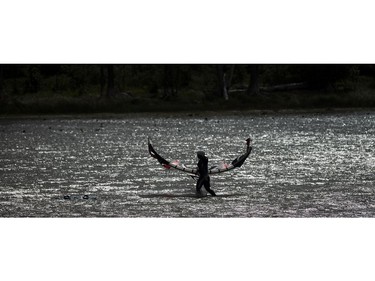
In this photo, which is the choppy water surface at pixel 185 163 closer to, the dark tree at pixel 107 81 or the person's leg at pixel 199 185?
the person's leg at pixel 199 185

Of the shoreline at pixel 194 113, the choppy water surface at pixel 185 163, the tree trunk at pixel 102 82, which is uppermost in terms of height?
the tree trunk at pixel 102 82

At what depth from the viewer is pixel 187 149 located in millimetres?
23703

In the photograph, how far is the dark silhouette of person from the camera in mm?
17266

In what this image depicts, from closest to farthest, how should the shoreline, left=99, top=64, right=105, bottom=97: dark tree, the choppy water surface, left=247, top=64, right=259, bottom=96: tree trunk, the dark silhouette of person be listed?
the choppy water surface, the dark silhouette of person, left=99, top=64, right=105, bottom=97: dark tree, left=247, top=64, right=259, bottom=96: tree trunk, the shoreline

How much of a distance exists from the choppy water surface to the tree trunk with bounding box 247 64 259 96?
4.16 feet

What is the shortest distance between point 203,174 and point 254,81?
4272mm

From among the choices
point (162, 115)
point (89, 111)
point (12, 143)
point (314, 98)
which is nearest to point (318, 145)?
point (314, 98)

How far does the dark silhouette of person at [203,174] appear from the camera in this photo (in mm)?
17266

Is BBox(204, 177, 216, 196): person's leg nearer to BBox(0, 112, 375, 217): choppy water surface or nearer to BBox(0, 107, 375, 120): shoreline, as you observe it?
BBox(0, 112, 375, 217): choppy water surface

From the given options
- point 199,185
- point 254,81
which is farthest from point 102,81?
point 199,185

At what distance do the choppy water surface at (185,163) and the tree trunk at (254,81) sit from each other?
1.27 metres

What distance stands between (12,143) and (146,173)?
4.87 m

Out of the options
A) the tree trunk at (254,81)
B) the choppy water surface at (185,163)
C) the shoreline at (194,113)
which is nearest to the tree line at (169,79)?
the tree trunk at (254,81)

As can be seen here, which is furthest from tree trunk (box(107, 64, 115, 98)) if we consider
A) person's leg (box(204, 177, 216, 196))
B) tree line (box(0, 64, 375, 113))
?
person's leg (box(204, 177, 216, 196))
